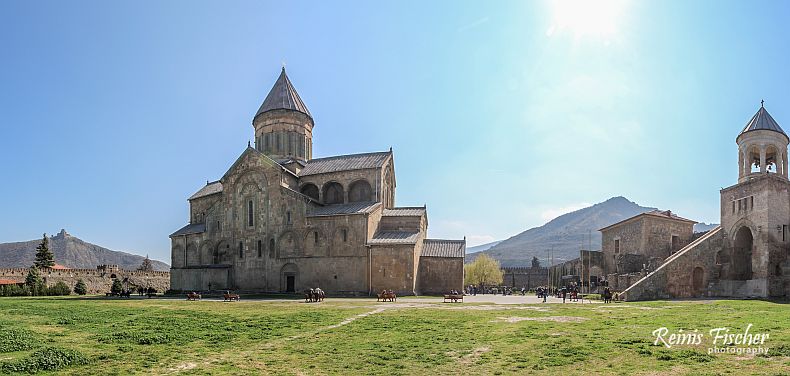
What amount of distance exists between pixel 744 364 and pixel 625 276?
2638 cm

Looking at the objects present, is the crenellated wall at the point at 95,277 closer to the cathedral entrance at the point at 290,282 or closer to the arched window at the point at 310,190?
the cathedral entrance at the point at 290,282

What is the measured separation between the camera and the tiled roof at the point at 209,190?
52.2 metres

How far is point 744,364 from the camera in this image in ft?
34.8

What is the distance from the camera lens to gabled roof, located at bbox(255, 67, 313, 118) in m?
50.5

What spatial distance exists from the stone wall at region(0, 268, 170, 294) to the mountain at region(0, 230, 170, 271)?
82.7 metres

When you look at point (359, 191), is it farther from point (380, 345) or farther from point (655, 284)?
point (380, 345)

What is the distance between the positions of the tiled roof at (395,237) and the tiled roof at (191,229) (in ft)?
55.9

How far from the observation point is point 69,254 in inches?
5635

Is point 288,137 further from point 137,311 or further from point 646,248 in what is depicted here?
point 646,248

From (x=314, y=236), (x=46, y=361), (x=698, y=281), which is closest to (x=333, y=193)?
(x=314, y=236)

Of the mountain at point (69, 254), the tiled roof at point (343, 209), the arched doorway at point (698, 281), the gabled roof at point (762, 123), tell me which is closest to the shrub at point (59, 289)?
the tiled roof at point (343, 209)

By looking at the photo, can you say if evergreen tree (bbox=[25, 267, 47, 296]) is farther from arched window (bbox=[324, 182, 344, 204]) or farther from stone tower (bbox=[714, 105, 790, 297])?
stone tower (bbox=[714, 105, 790, 297])

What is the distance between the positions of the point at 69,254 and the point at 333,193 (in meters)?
128

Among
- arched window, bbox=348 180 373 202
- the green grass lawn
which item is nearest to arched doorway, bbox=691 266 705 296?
the green grass lawn
